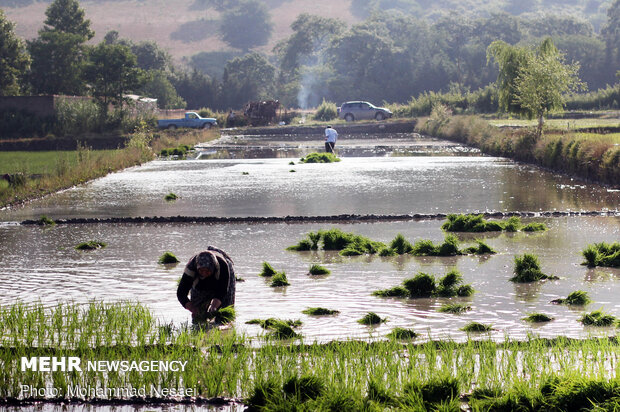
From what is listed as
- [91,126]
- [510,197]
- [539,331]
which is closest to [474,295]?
[539,331]

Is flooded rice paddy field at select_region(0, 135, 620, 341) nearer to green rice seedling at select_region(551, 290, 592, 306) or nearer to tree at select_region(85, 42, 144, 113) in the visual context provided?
green rice seedling at select_region(551, 290, 592, 306)

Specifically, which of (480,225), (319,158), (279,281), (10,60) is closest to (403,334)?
(279,281)

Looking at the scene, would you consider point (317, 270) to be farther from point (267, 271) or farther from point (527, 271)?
point (527, 271)

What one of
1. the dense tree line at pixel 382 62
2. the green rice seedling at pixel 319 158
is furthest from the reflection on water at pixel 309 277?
the dense tree line at pixel 382 62

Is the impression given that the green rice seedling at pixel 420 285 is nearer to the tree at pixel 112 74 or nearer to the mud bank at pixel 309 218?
the mud bank at pixel 309 218

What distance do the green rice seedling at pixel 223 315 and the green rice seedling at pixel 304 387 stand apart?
312 centimetres

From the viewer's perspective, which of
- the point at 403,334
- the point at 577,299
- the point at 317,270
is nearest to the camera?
the point at 403,334

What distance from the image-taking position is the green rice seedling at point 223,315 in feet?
36.5

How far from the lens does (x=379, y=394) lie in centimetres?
800

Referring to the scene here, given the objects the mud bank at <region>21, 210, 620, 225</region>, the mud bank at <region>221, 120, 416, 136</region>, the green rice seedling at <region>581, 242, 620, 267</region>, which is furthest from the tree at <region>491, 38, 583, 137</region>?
the mud bank at <region>221, 120, 416, 136</region>

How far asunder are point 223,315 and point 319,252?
21.7 ft

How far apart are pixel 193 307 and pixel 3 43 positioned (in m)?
68.7

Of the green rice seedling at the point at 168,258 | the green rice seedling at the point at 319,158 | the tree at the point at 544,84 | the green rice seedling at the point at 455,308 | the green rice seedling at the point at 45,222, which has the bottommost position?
the green rice seedling at the point at 45,222

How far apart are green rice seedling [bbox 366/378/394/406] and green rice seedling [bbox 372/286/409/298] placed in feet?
16.7
